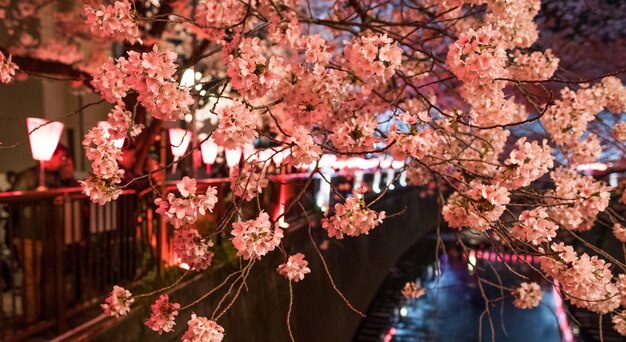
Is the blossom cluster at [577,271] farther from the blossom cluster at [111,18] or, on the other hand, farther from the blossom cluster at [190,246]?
the blossom cluster at [111,18]

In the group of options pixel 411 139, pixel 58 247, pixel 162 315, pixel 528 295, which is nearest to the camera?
pixel 411 139

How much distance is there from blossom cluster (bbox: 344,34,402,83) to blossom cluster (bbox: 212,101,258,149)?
0.74 m

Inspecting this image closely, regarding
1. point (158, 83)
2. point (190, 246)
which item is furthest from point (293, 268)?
point (158, 83)

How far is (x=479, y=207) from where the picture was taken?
3.14m

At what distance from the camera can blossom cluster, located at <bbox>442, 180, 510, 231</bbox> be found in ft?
9.99

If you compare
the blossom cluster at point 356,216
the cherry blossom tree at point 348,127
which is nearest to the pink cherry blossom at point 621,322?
the cherry blossom tree at point 348,127

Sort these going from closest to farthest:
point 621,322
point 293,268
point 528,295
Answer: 1. point 293,268
2. point 621,322
3. point 528,295

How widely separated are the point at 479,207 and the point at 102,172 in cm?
225

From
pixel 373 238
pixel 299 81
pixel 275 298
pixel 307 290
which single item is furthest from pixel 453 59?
pixel 373 238

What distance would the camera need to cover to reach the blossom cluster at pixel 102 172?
9.89ft

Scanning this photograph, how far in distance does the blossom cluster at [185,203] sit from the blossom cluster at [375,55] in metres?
1.20

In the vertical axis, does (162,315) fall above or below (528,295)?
above

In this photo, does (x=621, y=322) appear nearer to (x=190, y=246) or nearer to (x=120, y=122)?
(x=190, y=246)

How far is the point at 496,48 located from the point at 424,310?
14770 millimetres
